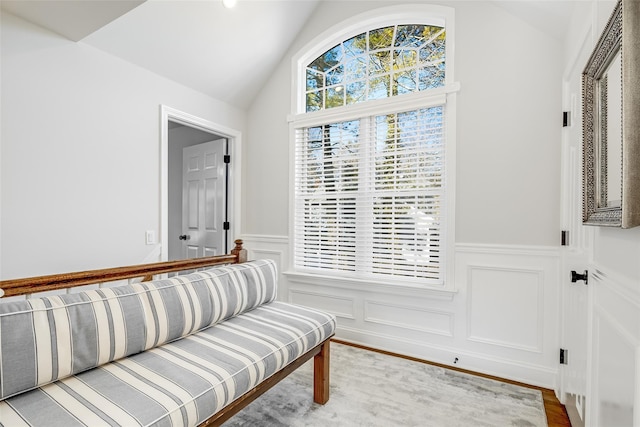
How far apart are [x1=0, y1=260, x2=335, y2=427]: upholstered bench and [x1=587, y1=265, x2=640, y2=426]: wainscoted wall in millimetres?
1303

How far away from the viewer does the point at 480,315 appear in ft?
8.11

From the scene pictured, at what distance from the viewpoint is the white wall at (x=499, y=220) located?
2246 mm

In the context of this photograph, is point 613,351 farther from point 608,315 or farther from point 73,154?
point 73,154

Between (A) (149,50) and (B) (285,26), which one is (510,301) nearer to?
(B) (285,26)

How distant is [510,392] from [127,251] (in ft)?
10.1

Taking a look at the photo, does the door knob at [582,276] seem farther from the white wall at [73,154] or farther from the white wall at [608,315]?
the white wall at [73,154]

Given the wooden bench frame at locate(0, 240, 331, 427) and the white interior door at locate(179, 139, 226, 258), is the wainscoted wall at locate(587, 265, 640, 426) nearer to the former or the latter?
the wooden bench frame at locate(0, 240, 331, 427)

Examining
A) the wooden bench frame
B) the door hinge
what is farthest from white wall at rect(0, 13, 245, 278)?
the door hinge

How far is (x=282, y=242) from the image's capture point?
3475mm

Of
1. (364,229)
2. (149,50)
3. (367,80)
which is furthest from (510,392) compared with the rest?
(149,50)

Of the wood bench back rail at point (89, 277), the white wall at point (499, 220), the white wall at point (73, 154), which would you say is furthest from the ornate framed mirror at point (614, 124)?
the white wall at point (73, 154)

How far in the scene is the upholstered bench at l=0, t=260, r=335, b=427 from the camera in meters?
1.06

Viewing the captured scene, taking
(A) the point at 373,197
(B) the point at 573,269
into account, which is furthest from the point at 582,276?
(A) the point at 373,197

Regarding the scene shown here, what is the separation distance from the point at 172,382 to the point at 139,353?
0.35 m
